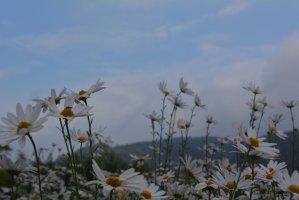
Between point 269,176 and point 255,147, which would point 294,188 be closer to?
point 255,147

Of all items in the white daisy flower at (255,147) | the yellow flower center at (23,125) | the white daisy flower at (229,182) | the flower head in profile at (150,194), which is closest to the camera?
the yellow flower center at (23,125)

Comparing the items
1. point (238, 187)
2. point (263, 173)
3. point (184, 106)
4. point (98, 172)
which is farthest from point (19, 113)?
point (184, 106)

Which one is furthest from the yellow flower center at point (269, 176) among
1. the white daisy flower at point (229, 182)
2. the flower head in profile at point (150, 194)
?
the flower head in profile at point (150, 194)

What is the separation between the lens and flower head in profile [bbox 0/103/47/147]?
7.53 feet

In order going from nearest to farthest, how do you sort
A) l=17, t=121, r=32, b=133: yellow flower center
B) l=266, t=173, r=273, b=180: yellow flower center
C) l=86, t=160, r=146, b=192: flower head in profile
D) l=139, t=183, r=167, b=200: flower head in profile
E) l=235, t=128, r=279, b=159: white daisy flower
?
1. l=86, t=160, r=146, b=192: flower head in profile
2. l=17, t=121, r=32, b=133: yellow flower center
3. l=139, t=183, r=167, b=200: flower head in profile
4. l=235, t=128, r=279, b=159: white daisy flower
5. l=266, t=173, r=273, b=180: yellow flower center

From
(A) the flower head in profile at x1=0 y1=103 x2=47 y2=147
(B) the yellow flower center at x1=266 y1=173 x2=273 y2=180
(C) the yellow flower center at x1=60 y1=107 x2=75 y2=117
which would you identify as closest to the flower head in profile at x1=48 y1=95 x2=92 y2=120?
(C) the yellow flower center at x1=60 y1=107 x2=75 y2=117

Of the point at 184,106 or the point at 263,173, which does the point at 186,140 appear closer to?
the point at 184,106

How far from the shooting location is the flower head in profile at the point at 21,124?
2295 mm

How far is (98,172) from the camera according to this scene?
2.24m

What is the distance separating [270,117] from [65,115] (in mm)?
4456

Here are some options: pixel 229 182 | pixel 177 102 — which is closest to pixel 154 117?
pixel 177 102

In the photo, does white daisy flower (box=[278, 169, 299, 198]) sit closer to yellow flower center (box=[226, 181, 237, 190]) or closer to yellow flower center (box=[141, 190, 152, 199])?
yellow flower center (box=[226, 181, 237, 190])

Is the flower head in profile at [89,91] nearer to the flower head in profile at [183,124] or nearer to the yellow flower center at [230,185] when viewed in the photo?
the yellow flower center at [230,185]

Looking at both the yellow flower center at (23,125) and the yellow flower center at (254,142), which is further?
the yellow flower center at (254,142)
